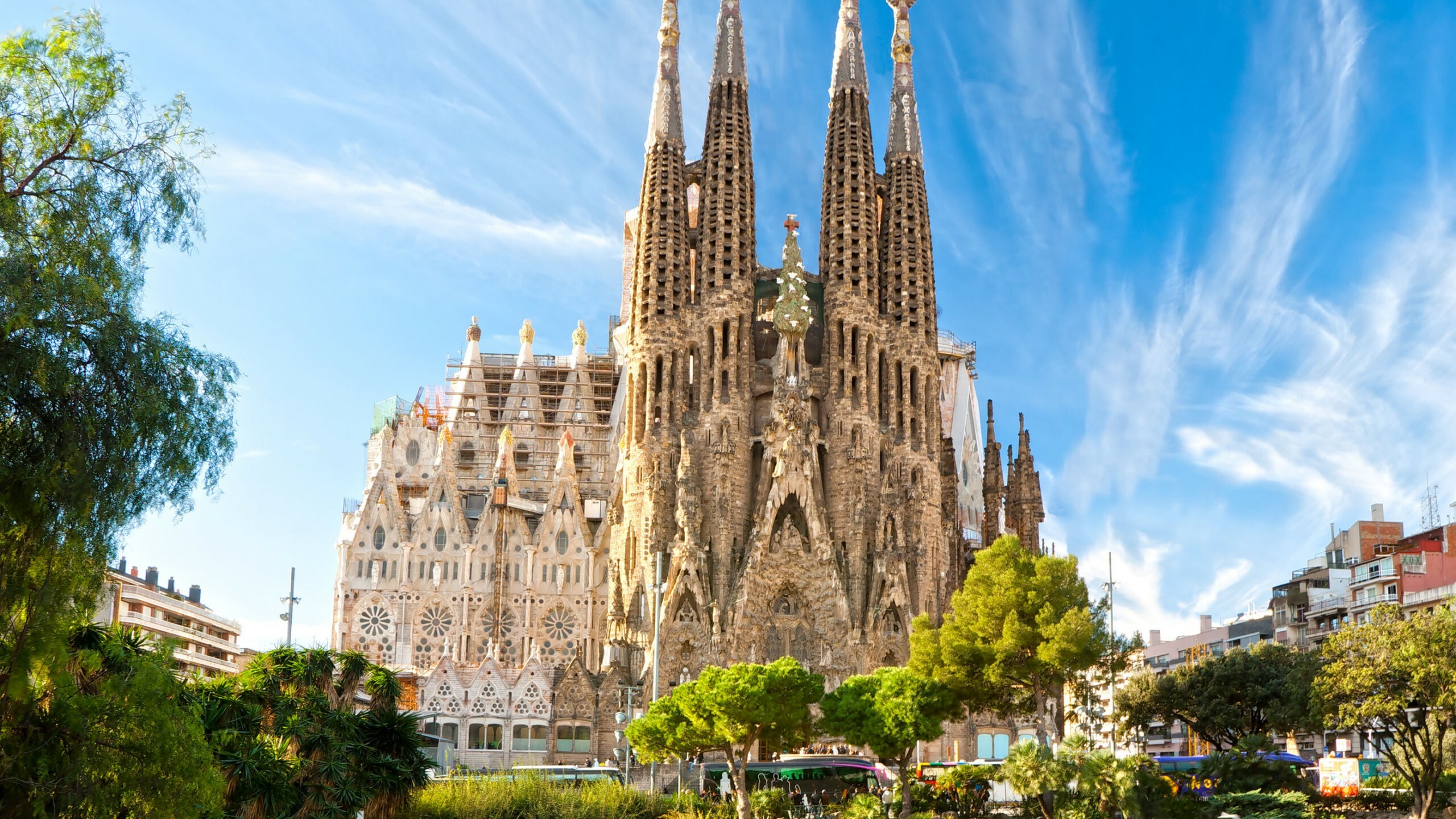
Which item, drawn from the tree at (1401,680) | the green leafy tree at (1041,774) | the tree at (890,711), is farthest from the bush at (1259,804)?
the tree at (890,711)

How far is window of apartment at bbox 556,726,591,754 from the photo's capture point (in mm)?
55250

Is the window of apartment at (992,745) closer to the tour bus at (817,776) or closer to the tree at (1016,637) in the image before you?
the tree at (1016,637)

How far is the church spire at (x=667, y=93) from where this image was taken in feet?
206

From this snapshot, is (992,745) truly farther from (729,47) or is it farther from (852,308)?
(729,47)

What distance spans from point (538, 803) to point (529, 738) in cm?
2824

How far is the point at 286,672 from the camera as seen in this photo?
918 inches

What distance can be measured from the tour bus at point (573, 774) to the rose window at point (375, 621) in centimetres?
2640

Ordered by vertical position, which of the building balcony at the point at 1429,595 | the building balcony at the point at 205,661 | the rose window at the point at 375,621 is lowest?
the building balcony at the point at 205,661

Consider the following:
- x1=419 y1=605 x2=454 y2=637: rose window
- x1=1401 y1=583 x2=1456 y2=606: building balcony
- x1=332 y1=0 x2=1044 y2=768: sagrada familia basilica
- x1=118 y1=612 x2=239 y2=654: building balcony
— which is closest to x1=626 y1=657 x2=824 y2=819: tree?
x1=332 y1=0 x2=1044 y2=768: sagrada familia basilica

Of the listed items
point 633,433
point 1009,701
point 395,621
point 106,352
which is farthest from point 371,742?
point 395,621

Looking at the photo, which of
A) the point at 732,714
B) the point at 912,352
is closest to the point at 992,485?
the point at 912,352

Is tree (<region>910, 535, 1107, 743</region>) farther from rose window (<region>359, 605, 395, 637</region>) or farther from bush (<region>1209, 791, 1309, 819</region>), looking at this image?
rose window (<region>359, 605, 395, 637</region>)

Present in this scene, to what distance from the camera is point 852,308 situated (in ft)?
200

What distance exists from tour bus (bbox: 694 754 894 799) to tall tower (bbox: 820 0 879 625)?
15911 millimetres
